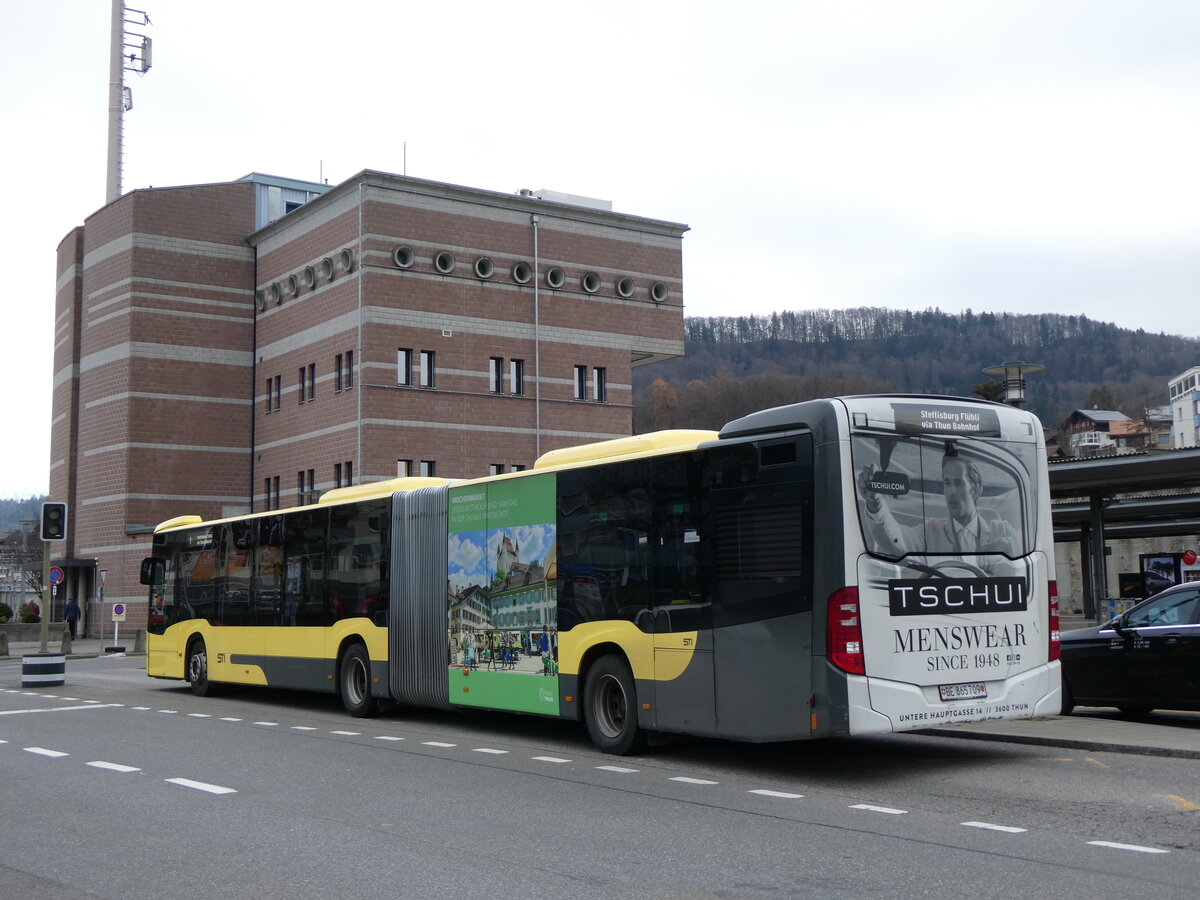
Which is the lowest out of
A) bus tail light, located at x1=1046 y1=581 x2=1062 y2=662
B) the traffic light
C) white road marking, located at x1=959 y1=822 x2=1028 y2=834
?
white road marking, located at x1=959 y1=822 x2=1028 y2=834

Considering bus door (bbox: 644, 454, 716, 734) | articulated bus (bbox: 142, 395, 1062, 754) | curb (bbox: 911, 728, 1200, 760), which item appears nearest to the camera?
articulated bus (bbox: 142, 395, 1062, 754)

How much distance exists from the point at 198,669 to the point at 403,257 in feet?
85.5

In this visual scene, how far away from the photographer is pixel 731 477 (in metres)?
11.0

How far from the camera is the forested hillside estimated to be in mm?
126000

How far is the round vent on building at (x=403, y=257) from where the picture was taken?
44719 millimetres

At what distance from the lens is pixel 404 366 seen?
148 feet

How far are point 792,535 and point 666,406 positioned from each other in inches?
3177

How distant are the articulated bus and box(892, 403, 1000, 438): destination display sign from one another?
0.06 feet

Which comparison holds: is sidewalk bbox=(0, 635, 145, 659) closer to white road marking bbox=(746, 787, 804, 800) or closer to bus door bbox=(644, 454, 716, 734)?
bus door bbox=(644, 454, 716, 734)

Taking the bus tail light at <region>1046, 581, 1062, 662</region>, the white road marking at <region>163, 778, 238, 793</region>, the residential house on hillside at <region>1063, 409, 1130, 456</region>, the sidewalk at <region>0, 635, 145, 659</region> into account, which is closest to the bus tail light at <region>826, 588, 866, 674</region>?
the bus tail light at <region>1046, 581, 1062, 662</region>

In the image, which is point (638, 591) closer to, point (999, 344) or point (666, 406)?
point (666, 406)

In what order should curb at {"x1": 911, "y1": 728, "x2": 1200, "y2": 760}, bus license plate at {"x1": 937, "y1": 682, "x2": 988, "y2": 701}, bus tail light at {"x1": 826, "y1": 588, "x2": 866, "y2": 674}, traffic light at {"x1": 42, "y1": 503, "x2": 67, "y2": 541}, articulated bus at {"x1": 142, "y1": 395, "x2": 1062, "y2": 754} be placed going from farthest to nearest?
traffic light at {"x1": 42, "y1": 503, "x2": 67, "y2": 541}
curb at {"x1": 911, "y1": 728, "x2": 1200, "y2": 760}
bus license plate at {"x1": 937, "y1": 682, "x2": 988, "y2": 701}
articulated bus at {"x1": 142, "y1": 395, "x2": 1062, "y2": 754}
bus tail light at {"x1": 826, "y1": 588, "x2": 866, "y2": 674}

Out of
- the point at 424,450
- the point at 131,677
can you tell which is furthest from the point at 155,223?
the point at 131,677

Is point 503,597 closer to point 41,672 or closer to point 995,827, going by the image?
point 995,827
